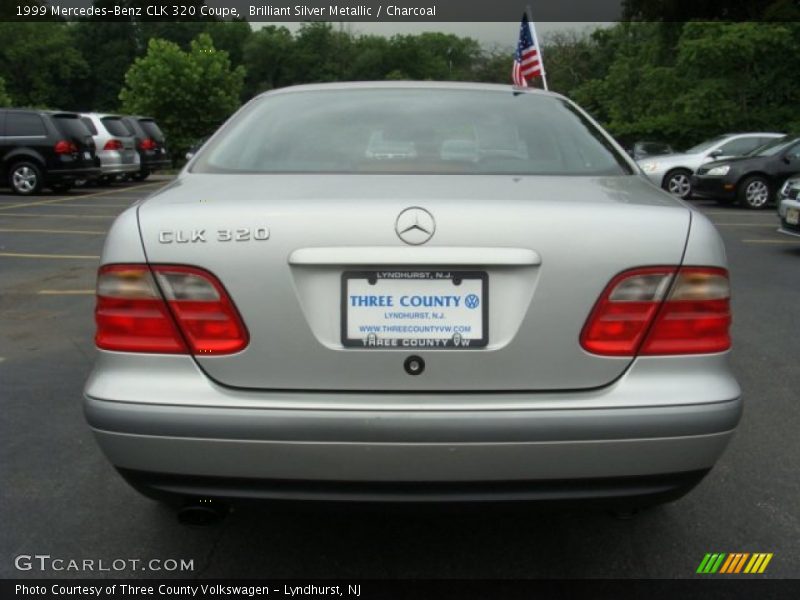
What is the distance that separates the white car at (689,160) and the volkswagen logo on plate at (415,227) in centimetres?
1604

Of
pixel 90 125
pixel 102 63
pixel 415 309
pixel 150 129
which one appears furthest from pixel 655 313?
pixel 102 63

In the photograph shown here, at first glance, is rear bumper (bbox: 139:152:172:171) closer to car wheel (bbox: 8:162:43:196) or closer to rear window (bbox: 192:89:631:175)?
car wheel (bbox: 8:162:43:196)

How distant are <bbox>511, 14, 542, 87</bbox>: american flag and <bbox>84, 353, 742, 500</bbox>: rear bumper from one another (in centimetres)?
1477

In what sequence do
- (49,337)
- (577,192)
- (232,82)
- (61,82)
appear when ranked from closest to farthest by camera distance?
(577,192) < (49,337) < (232,82) < (61,82)

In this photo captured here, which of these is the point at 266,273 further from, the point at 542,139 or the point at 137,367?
the point at 542,139

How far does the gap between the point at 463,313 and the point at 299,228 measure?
1.56 feet

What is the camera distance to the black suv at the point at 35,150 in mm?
16562

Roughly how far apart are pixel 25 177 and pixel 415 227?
54.3 ft

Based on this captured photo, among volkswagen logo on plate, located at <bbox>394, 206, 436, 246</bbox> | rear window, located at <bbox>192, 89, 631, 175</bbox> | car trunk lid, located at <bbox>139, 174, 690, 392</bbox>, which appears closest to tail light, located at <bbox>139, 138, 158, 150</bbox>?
rear window, located at <bbox>192, 89, 631, 175</bbox>

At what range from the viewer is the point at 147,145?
2145cm

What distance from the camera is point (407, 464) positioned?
2166mm

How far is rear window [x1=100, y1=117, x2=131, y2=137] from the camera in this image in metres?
19.7

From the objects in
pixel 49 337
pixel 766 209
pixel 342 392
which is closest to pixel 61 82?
pixel 766 209

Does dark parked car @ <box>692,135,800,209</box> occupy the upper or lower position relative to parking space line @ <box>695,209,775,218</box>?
upper
